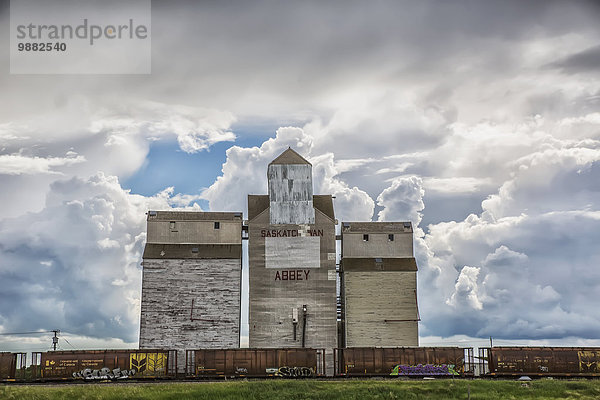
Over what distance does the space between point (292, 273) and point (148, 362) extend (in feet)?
65.7

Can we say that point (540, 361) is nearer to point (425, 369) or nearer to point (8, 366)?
point (425, 369)

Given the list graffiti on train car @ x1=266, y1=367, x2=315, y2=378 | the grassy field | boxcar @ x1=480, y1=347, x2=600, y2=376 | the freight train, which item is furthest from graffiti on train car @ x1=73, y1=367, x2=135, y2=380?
boxcar @ x1=480, y1=347, x2=600, y2=376

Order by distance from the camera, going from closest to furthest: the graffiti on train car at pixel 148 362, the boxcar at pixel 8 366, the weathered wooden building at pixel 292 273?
the boxcar at pixel 8 366 < the graffiti on train car at pixel 148 362 < the weathered wooden building at pixel 292 273

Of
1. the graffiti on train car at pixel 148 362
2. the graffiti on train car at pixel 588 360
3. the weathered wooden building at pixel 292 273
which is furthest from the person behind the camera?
the weathered wooden building at pixel 292 273

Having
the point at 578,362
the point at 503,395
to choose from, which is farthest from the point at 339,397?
the point at 578,362

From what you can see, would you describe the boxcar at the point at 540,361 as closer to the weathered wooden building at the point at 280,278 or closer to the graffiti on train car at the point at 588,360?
the graffiti on train car at the point at 588,360

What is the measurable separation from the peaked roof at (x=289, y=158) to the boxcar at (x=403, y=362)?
25822 mm

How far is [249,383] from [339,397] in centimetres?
783

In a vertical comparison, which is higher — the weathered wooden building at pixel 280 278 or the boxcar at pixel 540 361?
the weathered wooden building at pixel 280 278

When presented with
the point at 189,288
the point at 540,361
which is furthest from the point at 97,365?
the point at 540,361

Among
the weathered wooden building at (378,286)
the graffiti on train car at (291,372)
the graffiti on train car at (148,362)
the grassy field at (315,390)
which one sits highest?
the weathered wooden building at (378,286)

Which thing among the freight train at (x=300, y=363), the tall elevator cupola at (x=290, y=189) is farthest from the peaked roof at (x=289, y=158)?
the freight train at (x=300, y=363)

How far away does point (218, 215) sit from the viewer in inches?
3182

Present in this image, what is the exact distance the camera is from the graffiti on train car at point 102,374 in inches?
2394
